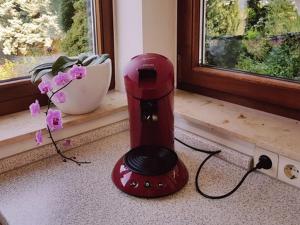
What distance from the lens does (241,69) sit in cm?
128

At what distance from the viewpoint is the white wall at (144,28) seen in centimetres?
133

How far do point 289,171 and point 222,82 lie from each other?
48cm

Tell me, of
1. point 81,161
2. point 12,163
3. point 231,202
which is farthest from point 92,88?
point 231,202

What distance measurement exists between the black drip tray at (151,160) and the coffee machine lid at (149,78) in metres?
0.16

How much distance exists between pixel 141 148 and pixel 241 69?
553mm

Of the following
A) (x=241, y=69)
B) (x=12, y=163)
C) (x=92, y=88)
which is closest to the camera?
(x=12, y=163)

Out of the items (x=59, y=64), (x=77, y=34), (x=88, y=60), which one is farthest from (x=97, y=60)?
(x=77, y=34)

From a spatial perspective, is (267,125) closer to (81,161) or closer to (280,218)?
(280,218)

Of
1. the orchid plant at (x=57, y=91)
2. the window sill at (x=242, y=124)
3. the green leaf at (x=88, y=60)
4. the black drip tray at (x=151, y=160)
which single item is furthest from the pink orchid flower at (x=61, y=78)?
the window sill at (x=242, y=124)

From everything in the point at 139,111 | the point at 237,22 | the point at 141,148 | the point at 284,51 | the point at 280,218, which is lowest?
the point at 280,218

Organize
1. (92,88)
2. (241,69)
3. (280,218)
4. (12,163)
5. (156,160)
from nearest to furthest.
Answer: (280,218) < (156,160) < (12,163) < (92,88) < (241,69)

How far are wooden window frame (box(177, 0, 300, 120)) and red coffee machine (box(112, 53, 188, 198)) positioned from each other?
15.0 inches

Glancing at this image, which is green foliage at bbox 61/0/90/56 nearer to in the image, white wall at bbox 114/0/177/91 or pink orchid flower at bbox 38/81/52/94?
white wall at bbox 114/0/177/91

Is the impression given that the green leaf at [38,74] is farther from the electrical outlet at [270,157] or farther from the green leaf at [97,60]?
the electrical outlet at [270,157]
